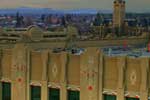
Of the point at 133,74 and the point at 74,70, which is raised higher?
the point at 133,74

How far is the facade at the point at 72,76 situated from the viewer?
832 inches

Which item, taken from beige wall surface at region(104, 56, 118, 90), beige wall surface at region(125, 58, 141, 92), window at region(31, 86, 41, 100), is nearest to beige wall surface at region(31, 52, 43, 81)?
window at region(31, 86, 41, 100)

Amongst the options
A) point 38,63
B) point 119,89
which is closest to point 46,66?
point 38,63

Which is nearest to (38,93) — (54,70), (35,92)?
(35,92)

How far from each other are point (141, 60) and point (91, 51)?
3108 millimetres

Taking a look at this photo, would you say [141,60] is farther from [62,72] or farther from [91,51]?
[62,72]

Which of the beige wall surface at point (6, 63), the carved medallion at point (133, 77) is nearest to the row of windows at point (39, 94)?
the beige wall surface at point (6, 63)

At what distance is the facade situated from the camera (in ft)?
69.3

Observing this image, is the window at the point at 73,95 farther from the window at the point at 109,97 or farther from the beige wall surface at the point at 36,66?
the beige wall surface at the point at 36,66

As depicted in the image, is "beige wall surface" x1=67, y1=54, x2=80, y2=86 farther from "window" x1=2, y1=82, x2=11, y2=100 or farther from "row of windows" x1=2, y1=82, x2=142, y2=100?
"window" x1=2, y1=82, x2=11, y2=100

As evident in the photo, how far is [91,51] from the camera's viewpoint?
2269 cm

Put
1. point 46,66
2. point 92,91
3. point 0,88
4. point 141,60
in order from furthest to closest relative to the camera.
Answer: point 0,88 → point 46,66 → point 92,91 → point 141,60

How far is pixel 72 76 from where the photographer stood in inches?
927

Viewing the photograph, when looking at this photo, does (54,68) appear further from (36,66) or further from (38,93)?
(38,93)
